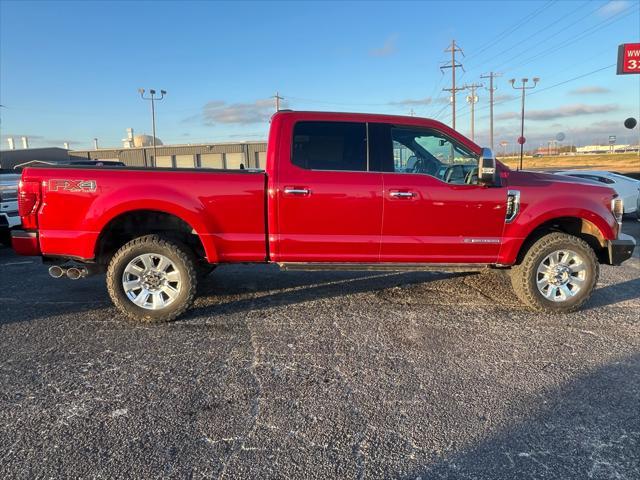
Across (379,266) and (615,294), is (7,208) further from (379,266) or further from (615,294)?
(615,294)

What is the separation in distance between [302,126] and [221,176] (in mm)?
1001

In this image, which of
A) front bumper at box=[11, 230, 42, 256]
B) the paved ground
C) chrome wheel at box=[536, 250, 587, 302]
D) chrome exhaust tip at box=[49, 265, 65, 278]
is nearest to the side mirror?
chrome wheel at box=[536, 250, 587, 302]

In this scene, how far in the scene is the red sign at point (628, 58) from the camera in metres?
20.6

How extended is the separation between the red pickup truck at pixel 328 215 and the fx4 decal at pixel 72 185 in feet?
0.03

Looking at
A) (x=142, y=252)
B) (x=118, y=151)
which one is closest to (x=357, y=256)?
(x=142, y=252)

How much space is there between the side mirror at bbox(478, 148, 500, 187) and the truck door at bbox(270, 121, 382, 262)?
998 mm

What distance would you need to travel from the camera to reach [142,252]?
4.41 metres

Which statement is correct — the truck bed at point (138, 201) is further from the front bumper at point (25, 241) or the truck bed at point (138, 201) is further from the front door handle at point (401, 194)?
the front door handle at point (401, 194)

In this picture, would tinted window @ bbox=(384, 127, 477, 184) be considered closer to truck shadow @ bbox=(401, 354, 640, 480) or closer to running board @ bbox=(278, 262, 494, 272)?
running board @ bbox=(278, 262, 494, 272)

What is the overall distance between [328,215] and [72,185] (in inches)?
99.1

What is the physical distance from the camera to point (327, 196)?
4398 mm

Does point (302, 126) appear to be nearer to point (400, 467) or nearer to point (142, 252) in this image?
point (142, 252)

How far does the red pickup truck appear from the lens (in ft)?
14.1

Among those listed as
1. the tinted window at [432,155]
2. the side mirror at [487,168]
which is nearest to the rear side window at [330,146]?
the tinted window at [432,155]
